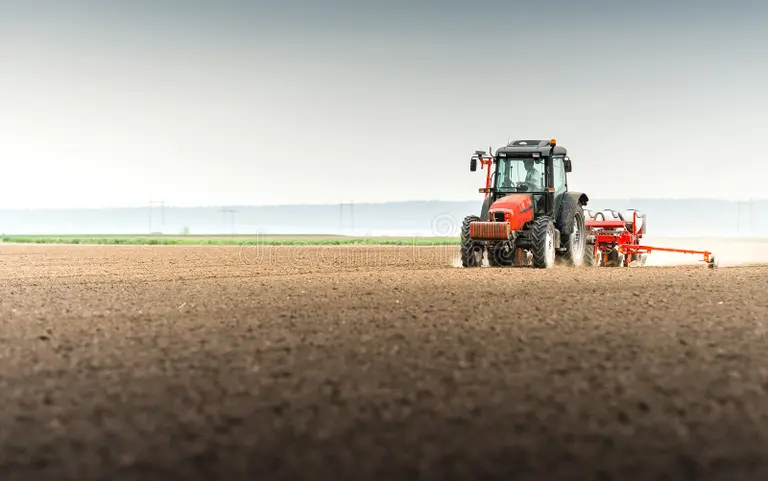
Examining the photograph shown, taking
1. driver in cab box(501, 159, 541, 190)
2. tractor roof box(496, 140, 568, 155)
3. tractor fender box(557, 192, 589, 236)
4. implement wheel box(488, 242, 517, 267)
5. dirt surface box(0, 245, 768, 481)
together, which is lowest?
dirt surface box(0, 245, 768, 481)

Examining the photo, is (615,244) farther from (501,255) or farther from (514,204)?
(514,204)

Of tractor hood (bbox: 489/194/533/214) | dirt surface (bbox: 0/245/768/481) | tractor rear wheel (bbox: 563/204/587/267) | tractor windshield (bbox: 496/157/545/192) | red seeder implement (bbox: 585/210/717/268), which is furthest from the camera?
red seeder implement (bbox: 585/210/717/268)

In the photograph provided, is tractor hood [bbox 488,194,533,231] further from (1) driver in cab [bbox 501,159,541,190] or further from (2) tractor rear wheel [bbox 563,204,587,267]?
(2) tractor rear wheel [bbox 563,204,587,267]

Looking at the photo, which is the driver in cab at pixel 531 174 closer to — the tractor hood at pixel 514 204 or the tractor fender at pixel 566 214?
the tractor hood at pixel 514 204

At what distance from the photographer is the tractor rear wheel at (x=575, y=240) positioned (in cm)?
2030


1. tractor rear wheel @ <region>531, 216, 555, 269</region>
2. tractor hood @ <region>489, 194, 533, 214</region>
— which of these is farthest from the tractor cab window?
tractor rear wheel @ <region>531, 216, 555, 269</region>

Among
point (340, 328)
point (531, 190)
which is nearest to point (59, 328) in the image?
point (340, 328)

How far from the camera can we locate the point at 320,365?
7.89m

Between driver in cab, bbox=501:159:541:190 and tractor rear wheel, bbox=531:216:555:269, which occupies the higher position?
driver in cab, bbox=501:159:541:190

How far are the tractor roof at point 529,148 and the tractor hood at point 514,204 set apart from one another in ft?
3.39

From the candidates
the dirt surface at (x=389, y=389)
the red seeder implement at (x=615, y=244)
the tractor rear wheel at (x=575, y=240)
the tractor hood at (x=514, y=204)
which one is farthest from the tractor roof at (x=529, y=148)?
the dirt surface at (x=389, y=389)

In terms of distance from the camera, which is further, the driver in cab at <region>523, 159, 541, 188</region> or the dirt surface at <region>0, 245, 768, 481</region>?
the driver in cab at <region>523, 159, 541, 188</region>

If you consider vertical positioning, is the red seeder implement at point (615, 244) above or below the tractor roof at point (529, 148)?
below

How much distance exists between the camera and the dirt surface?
538cm
